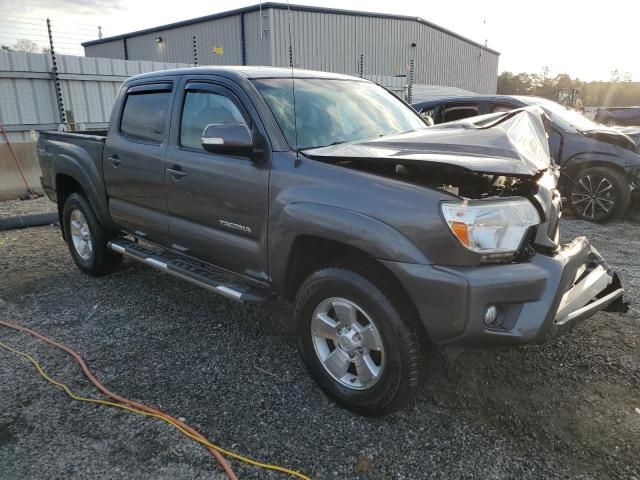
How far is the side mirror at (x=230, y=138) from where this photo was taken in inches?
117

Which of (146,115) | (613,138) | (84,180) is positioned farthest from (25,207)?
(613,138)

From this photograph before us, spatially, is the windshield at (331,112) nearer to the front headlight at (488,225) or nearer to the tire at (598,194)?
the front headlight at (488,225)

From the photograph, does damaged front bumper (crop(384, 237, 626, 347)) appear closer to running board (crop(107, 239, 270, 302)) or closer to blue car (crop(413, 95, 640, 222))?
running board (crop(107, 239, 270, 302))

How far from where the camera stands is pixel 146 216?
4.10 m

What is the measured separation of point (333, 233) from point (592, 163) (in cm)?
598

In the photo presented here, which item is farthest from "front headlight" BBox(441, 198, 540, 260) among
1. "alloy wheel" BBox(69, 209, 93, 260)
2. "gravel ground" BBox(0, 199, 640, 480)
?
"alloy wheel" BBox(69, 209, 93, 260)

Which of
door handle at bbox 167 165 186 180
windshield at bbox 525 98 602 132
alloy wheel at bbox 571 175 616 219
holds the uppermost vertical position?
windshield at bbox 525 98 602 132

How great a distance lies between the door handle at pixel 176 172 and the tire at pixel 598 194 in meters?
5.93

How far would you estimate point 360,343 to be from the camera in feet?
8.98

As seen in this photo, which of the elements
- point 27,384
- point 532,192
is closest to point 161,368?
point 27,384

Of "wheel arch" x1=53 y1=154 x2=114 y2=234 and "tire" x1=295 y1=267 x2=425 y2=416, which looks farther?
"wheel arch" x1=53 y1=154 x2=114 y2=234

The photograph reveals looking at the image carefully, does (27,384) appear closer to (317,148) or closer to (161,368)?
(161,368)

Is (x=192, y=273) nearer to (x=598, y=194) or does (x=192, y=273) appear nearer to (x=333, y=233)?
(x=333, y=233)

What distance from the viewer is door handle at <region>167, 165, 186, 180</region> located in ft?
11.9
